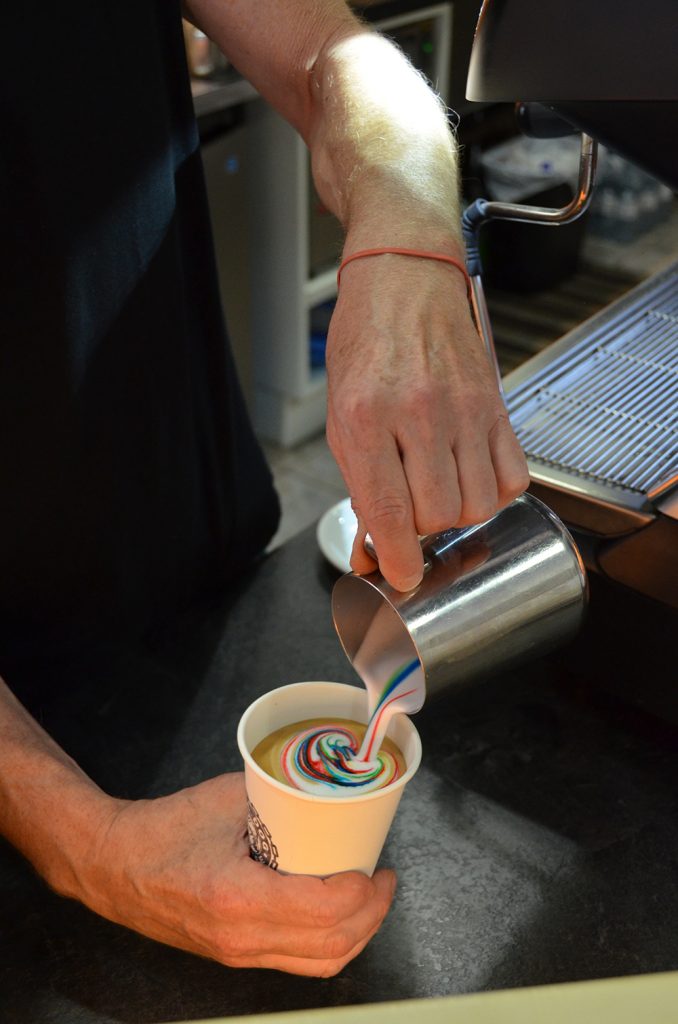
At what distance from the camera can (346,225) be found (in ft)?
2.89

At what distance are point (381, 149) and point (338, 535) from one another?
1.34 feet

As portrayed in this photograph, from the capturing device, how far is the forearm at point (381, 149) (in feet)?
2.67

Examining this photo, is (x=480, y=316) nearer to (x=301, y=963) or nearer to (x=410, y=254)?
(x=410, y=254)

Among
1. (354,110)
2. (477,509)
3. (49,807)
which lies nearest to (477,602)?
(477,509)

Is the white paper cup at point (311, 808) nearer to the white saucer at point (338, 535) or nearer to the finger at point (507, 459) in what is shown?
the finger at point (507, 459)

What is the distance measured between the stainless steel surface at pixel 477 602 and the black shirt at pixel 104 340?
39cm

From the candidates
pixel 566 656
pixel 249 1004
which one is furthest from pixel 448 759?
pixel 249 1004

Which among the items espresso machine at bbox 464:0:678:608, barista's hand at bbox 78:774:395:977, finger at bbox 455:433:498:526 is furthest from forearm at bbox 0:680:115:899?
espresso machine at bbox 464:0:678:608

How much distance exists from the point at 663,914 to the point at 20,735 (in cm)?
50

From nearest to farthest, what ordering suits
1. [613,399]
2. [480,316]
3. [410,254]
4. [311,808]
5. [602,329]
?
1. [311,808]
2. [410,254]
3. [480,316]
4. [613,399]
5. [602,329]

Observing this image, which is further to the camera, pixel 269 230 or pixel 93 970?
pixel 269 230

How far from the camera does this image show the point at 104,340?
104cm

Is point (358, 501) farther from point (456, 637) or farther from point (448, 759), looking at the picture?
point (448, 759)

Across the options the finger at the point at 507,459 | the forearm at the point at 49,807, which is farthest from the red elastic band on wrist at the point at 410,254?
the forearm at the point at 49,807
